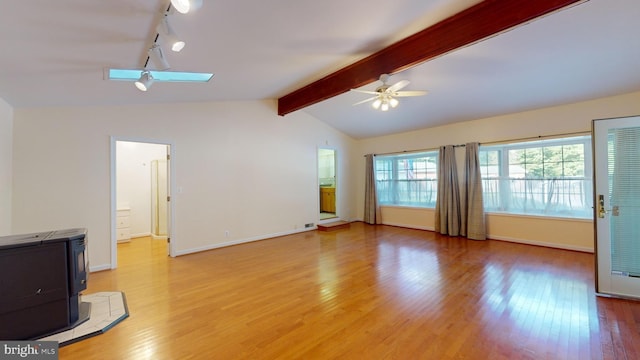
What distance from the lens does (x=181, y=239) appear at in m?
4.54

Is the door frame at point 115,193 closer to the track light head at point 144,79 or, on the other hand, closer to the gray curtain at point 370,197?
the track light head at point 144,79

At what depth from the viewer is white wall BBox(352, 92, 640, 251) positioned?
421 cm

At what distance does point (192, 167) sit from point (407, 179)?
5.14 metres

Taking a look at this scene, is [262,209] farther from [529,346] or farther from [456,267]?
[529,346]

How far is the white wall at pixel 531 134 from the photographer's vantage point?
13.8 ft

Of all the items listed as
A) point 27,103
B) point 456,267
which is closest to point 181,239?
point 27,103

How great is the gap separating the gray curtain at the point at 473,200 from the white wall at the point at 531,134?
0.28 meters

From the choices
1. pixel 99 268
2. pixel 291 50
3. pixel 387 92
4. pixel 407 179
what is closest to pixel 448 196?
pixel 407 179

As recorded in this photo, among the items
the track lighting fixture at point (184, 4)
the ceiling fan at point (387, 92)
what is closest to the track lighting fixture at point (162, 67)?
the track lighting fixture at point (184, 4)

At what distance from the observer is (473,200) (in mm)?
5363

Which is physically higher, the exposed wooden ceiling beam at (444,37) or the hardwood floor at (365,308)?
the exposed wooden ceiling beam at (444,37)

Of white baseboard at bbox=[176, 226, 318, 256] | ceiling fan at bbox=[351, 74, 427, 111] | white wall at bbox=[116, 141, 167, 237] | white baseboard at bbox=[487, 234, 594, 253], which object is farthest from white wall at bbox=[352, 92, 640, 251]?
white wall at bbox=[116, 141, 167, 237]

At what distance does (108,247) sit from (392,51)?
4.94 meters

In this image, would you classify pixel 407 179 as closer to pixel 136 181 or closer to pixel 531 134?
pixel 531 134
